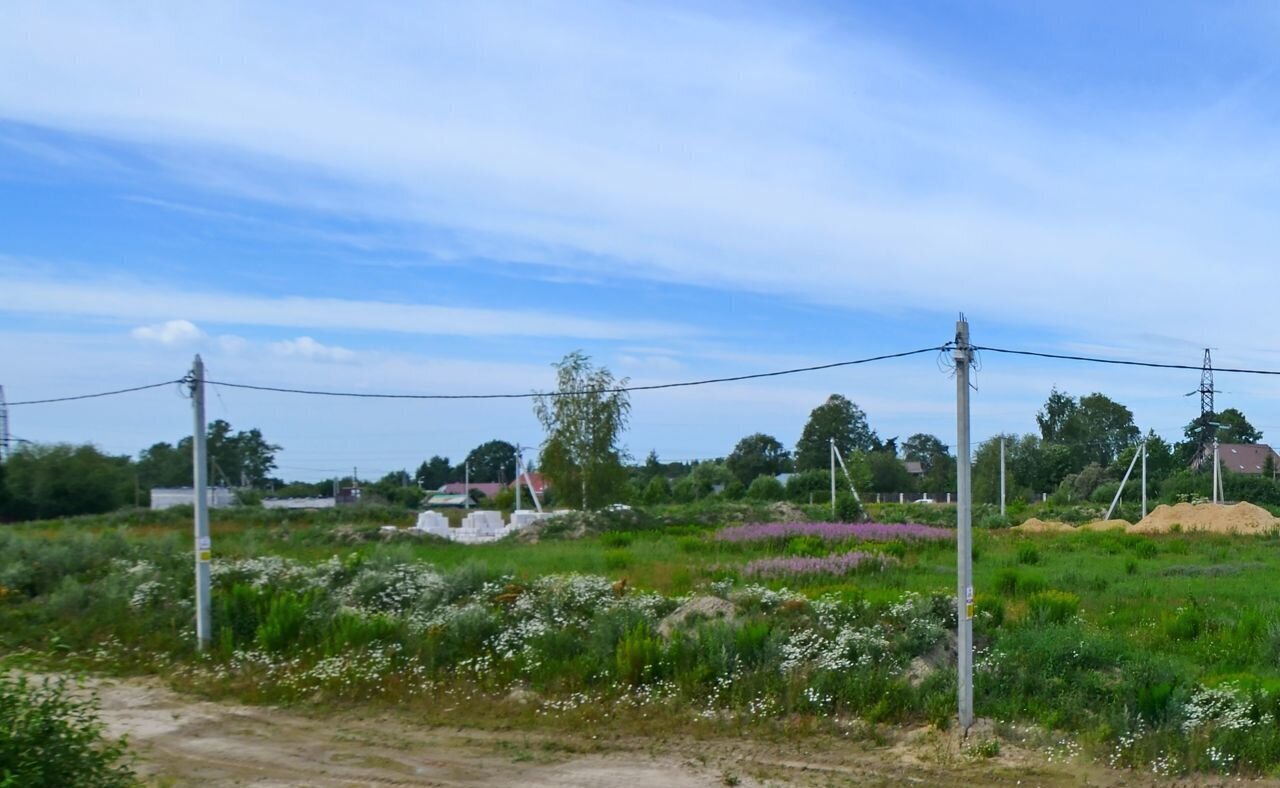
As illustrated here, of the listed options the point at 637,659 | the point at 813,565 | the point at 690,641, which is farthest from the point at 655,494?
the point at 637,659

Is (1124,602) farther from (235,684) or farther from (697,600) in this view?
(235,684)

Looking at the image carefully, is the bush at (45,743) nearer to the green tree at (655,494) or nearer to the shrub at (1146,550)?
the shrub at (1146,550)

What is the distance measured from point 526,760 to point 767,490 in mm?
54147

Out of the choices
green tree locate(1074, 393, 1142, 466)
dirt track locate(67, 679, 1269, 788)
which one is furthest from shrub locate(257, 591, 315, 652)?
green tree locate(1074, 393, 1142, 466)

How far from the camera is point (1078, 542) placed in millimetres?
31078

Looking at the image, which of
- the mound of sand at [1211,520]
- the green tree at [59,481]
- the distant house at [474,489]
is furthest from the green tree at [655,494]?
the green tree at [59,481]

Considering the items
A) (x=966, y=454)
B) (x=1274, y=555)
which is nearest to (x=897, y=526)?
(x=1274, y=555)

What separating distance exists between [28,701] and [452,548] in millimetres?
23029

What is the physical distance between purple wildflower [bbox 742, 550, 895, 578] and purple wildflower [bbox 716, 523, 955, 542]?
22.0 feet

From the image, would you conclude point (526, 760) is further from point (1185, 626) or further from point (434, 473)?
point (434, 473)

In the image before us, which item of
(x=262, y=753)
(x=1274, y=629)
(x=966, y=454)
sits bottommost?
(x=262, y=753)

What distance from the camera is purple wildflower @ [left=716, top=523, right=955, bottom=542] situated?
27.9 metres

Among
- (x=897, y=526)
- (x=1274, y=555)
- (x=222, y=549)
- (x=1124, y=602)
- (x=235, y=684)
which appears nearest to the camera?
(x=235, y=684)

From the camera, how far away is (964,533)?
10.1 meters
